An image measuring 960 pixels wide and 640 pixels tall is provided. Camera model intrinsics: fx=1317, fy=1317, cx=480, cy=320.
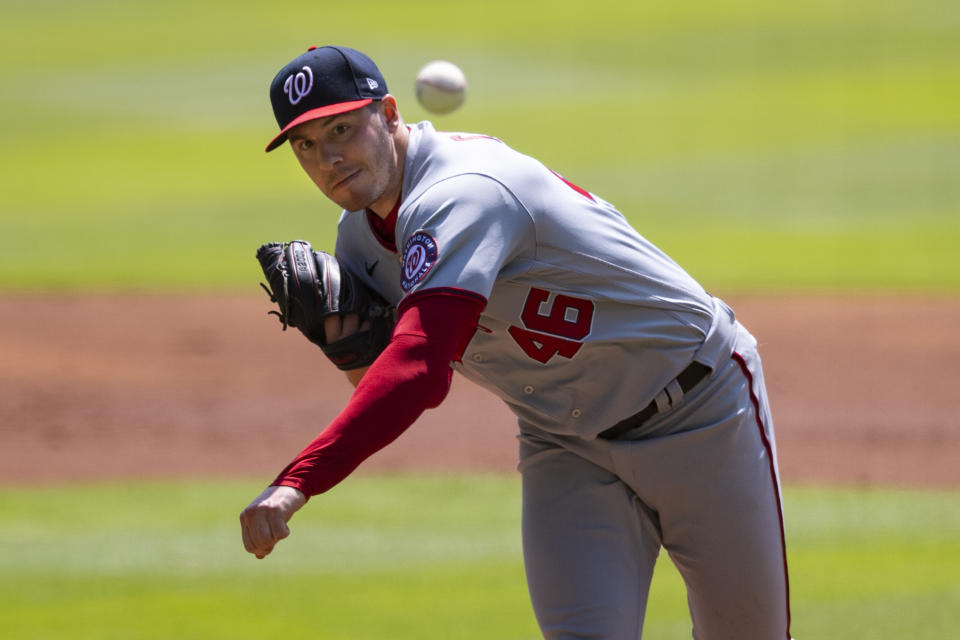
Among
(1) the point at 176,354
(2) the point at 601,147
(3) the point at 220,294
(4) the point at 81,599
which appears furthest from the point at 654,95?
(4) the point at 81,599

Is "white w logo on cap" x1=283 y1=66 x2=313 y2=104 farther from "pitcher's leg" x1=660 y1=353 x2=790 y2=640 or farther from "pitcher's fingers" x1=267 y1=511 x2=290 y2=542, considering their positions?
"pitcher's leg" x1=660 y1=353 x2=790 y2=640

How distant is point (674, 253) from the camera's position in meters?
15.1

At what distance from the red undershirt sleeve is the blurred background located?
8.85 feet

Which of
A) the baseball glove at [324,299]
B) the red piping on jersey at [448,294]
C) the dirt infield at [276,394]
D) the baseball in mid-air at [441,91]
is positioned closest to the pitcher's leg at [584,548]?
the baseball glove at [324,299]

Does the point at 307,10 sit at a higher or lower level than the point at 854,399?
higher

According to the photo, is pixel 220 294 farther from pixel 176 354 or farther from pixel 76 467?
pixel 76 467

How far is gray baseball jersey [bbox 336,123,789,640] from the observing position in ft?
10.8

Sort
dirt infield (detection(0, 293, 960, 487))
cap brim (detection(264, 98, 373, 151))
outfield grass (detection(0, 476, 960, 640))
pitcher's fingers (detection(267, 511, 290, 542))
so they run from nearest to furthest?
pitcher's fingers (detection(267, 511, 290, 542))
cap brim (detection(264, 98, 373, 151))
outfield grass (detection(0, 476, 960, 640))
dirt infield (detection(0, 293, 960, 487))

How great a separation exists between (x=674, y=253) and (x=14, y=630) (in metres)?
10.7

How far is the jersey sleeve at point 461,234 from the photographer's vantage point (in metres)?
2.99

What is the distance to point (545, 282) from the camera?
329 cm

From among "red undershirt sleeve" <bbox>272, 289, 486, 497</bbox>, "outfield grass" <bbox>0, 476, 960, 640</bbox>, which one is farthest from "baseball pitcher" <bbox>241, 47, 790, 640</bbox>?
"outfield grass" <bbox>0, 476, 960, 640</bbox>

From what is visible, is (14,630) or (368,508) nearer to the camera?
(14,630)

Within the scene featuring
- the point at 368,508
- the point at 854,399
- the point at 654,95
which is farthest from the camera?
the point at 654,95
